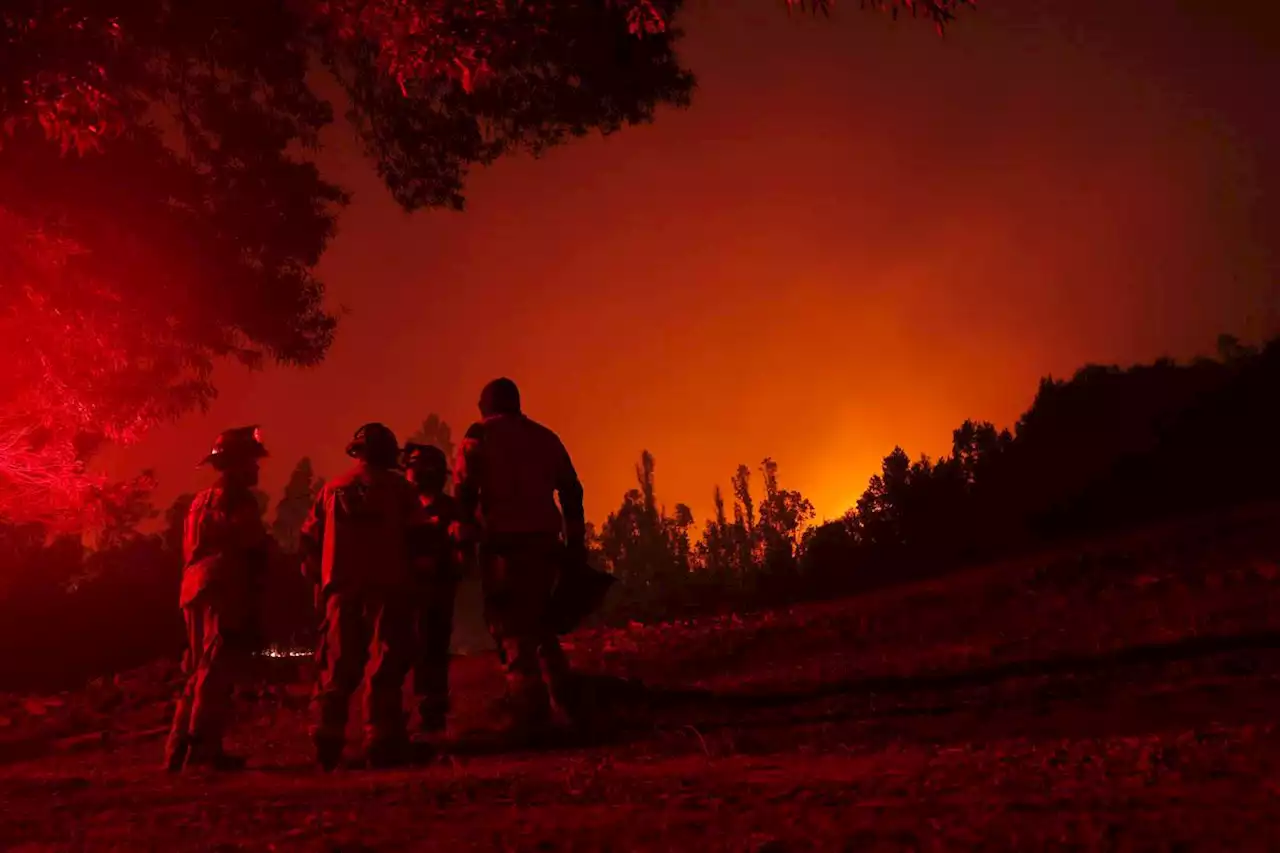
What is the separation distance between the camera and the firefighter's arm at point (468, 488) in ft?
18.0

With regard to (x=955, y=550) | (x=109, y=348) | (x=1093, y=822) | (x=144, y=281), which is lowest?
(x=1093, y=822)

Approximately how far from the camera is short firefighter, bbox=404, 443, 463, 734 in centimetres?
609

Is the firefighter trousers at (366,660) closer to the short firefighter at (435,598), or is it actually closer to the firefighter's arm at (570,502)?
the short firefighter at (435,598)

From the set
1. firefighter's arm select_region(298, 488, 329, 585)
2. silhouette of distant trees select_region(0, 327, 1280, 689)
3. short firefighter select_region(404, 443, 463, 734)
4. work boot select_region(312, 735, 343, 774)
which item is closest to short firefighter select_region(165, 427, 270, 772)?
firefighter's arm select_region(298, 488, 329, 585)

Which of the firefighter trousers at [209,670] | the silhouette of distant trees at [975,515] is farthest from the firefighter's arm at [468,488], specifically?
the silhouette of distant trees at [975,515]

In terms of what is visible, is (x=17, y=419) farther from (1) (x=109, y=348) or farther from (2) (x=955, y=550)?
(2) (x=955, y=550)

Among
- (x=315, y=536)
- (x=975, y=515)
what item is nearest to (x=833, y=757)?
(x=315, y=536)

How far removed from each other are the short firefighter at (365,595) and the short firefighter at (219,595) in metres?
0.62

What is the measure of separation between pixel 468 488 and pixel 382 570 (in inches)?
29.9

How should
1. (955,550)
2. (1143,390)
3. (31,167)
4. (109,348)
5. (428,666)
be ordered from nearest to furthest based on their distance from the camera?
(428,666), (31,167), (109,348), (955,550), (1143,390)

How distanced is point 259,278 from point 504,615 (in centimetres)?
1186

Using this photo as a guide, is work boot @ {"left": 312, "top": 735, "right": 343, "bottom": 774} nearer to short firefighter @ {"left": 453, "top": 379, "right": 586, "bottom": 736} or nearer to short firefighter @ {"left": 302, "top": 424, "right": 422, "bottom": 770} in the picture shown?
short firefighter @ {"left": 302, "top": 424, "right": 422, "bottom": 770}

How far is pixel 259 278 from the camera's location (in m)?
15.0

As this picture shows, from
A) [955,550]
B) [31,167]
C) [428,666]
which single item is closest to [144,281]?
[31,167]
